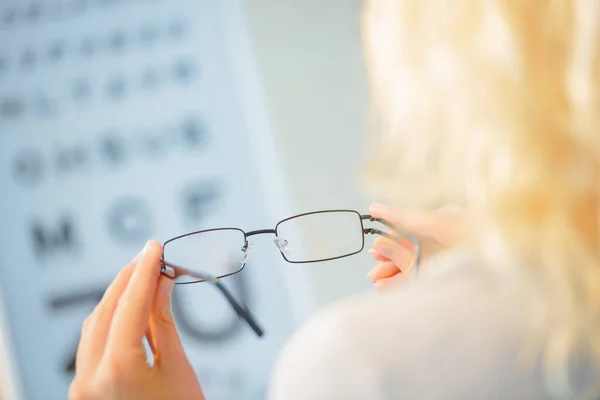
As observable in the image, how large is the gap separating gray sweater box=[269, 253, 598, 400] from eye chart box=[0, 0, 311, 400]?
81cm

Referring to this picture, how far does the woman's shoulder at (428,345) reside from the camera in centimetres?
27

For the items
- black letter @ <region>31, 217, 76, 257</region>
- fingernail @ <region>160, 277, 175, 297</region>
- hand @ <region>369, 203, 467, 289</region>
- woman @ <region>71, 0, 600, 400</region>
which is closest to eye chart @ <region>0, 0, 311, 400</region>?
black letter @ <region>31, 217, 76, 257</region>

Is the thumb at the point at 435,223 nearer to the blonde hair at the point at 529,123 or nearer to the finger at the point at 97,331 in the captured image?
the blonde hair at the point at 529,123

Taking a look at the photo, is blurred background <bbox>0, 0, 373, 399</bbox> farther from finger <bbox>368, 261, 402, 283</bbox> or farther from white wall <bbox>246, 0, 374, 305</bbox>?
finger <bbox>368, 261, 402, 283</bbox>

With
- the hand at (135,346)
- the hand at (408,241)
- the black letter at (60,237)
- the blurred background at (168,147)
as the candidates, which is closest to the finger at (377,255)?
the hand at (408,241)

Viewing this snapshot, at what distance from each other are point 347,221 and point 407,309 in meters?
0.38

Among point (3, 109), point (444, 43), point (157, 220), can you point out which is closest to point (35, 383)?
point (157, 220)

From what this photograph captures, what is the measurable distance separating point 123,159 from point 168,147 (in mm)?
92

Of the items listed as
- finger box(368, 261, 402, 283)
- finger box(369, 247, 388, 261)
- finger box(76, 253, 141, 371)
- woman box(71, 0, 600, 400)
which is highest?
woman box(71, 0, 600, 400)

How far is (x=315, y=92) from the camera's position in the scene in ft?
3.63

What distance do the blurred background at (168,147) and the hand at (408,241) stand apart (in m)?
0.49

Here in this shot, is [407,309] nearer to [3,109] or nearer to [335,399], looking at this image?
[335,399]

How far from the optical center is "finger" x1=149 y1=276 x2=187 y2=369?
424 millimetres

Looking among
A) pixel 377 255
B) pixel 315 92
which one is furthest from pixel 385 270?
pixel 315 92
